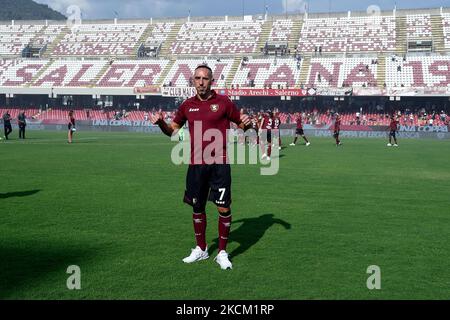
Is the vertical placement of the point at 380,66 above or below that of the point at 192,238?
above

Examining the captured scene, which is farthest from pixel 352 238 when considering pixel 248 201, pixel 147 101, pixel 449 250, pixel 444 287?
pixel 147 101

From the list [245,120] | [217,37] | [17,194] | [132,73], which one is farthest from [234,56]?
[245,120]

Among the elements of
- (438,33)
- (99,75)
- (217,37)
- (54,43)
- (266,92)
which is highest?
(217,37)

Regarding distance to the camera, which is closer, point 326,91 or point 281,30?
point 326,91

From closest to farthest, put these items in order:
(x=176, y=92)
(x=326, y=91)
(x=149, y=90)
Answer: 1. (x=326, y=91)
2. (x=176, y=92)
3. (x=149, y=90)

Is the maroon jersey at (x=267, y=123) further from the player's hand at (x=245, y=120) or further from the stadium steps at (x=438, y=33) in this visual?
the stadium steps at (x=438, y=33)

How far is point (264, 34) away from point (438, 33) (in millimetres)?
19426

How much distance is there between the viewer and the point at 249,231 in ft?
25.7

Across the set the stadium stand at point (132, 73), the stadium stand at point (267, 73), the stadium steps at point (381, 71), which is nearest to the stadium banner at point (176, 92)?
the stadium stand at point (132, 73)

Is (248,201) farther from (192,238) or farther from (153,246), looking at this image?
(153,246)

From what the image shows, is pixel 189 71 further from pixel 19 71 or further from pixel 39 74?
pixel 19 71

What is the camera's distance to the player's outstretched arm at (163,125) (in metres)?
6.18

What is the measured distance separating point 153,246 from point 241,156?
15616mm
